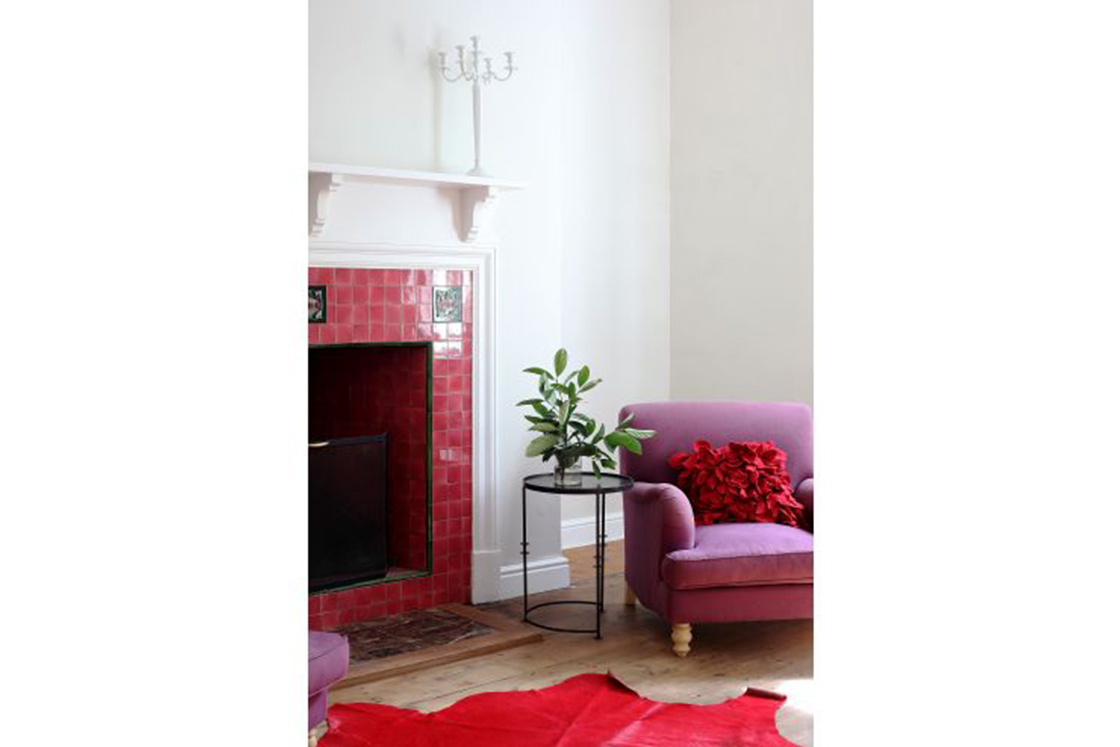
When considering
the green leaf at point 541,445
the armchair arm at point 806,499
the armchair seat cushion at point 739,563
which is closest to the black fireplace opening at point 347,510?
the green leaf at point 541,445

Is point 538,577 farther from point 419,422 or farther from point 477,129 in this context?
point 477,129

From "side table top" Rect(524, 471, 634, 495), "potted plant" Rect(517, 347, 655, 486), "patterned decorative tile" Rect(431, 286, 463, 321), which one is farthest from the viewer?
"patterned decorative tile" Rect(431, 286, 463, 321)

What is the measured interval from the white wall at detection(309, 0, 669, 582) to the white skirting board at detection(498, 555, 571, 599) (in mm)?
46

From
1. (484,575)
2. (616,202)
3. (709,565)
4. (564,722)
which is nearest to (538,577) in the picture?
(484,575)

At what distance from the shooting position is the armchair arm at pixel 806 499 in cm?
426

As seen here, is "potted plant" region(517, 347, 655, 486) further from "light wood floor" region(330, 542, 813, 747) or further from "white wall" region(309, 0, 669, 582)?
"light wood floor" region(330, 542, 813, 747)

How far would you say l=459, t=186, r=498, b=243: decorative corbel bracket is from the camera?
4461 millimetres

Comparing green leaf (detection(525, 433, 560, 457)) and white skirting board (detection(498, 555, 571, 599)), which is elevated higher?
green leaf (detection(525, 433, 560, 457))

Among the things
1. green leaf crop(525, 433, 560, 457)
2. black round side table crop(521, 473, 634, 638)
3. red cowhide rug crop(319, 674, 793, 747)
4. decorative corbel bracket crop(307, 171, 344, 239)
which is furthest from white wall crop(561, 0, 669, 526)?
red cowhide rug crop(319, 674, 793, 747)

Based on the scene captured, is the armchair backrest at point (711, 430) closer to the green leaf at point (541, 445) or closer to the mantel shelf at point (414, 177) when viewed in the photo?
the green leaf at point (541, 445)

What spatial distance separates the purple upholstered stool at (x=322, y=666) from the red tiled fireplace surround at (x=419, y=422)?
1375 mm
